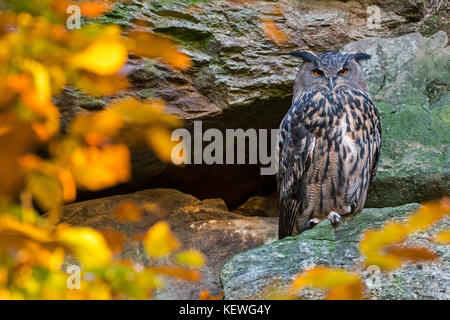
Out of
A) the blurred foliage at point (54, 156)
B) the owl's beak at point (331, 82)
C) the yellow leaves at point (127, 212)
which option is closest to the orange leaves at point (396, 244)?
the blurred foliage at point (54, 156)

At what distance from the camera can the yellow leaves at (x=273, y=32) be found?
4177 mm

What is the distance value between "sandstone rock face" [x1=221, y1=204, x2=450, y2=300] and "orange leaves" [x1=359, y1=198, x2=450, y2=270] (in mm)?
59

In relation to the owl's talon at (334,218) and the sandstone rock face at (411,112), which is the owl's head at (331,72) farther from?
the owl's talon at (334,218)

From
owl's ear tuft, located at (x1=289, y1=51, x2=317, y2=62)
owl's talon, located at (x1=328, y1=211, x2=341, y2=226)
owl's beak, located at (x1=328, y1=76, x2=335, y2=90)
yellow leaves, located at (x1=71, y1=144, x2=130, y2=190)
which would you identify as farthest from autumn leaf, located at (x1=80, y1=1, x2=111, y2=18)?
owl's talon, located at (x1=328, y1=211, x2=341, y2=226)

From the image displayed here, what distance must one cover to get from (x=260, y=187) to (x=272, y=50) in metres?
1.08

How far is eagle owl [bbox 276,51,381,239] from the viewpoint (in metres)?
3.56

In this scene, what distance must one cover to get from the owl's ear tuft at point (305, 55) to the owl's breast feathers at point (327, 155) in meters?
0.23

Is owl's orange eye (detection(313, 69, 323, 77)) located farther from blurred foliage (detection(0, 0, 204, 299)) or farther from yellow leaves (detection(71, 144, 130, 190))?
blurred foliage (detection(0, 0, 204, 299))

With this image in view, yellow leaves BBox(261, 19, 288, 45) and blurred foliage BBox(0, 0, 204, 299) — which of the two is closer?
blurred foliage BBox(0, 0, 204, 299)

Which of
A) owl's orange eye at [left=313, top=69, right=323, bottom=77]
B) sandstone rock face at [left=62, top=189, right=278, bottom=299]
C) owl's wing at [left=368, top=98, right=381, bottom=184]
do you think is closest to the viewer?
owl's wing at [left=368, top=98, right=381, bottom=184]

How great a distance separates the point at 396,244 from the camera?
9.55ft

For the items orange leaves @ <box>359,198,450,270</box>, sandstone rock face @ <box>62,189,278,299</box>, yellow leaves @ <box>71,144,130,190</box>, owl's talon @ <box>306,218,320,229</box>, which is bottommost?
sandstone rock face @ <box>62,189,278,299</box>

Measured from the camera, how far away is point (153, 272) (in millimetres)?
1955

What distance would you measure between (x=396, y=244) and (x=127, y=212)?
179 centimetres
